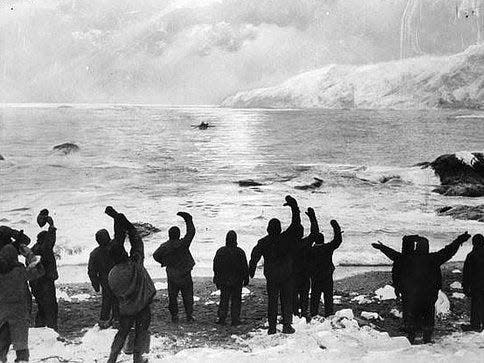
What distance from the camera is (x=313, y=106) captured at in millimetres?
83750

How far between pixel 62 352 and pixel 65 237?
7884 millimetres

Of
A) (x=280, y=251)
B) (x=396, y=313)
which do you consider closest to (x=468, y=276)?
(x=396, y=313)

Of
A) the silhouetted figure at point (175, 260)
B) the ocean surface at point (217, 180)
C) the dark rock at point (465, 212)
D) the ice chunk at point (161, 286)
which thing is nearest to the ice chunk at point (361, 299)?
the silhouetted figure at point (175, 260)

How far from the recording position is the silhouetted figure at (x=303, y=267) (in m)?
5.72

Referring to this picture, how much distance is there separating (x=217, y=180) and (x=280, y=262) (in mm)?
12252

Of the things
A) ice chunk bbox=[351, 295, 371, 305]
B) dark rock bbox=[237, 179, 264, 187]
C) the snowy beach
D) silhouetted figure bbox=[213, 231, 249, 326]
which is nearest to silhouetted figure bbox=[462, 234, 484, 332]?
the snowy beach

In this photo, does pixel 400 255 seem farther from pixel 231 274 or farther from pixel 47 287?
pixel 47 287

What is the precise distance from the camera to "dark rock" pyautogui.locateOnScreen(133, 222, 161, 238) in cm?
1241

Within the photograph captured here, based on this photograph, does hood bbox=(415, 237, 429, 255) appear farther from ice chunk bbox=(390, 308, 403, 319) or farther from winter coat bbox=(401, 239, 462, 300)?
ice chunk bbox=(390, 308, 403, 319)

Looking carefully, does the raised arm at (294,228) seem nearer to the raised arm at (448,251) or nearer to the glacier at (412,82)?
the raised arm at (448,251)

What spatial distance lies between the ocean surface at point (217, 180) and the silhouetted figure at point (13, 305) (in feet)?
16.9

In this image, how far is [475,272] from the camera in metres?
5.53

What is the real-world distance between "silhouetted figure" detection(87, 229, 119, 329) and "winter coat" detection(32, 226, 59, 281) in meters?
0.41

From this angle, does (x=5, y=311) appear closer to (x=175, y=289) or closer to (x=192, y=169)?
(x=175, y=289)
